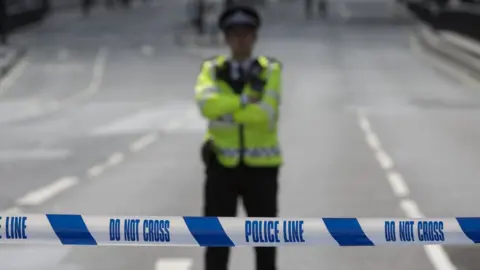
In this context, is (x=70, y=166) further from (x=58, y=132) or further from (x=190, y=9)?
(x=190, y=9)

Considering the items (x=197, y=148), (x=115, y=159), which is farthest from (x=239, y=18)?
(x=197, y=148)

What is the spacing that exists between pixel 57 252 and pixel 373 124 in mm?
14031

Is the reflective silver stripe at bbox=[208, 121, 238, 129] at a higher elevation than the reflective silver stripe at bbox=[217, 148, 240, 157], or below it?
higher

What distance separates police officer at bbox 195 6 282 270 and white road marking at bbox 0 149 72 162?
440 inches

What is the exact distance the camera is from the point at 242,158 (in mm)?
6719

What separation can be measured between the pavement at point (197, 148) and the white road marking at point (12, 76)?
0.11 metres

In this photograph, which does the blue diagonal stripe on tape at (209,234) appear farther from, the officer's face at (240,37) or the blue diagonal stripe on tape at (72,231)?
the officer's face at (240,37)

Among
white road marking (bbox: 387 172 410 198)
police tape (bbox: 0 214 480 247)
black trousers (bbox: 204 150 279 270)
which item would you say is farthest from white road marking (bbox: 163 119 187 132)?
police tape (bbox: 0 214 480 247)

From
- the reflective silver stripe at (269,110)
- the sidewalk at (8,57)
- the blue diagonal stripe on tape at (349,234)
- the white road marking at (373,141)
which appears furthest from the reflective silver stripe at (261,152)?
the sidewalk at (8,57)

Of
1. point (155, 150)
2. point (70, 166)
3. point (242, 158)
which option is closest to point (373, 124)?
point (155, 150)

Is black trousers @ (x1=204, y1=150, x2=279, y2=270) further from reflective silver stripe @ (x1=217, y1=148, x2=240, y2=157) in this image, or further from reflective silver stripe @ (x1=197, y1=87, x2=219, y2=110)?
reflective silver stripe @ (x1=197, y1=87, x2=219, y2=110)

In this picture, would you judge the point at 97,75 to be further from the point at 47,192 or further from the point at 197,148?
the point at 47,192

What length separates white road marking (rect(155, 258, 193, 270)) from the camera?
9.04 m

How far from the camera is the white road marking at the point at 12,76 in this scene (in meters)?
35.5
